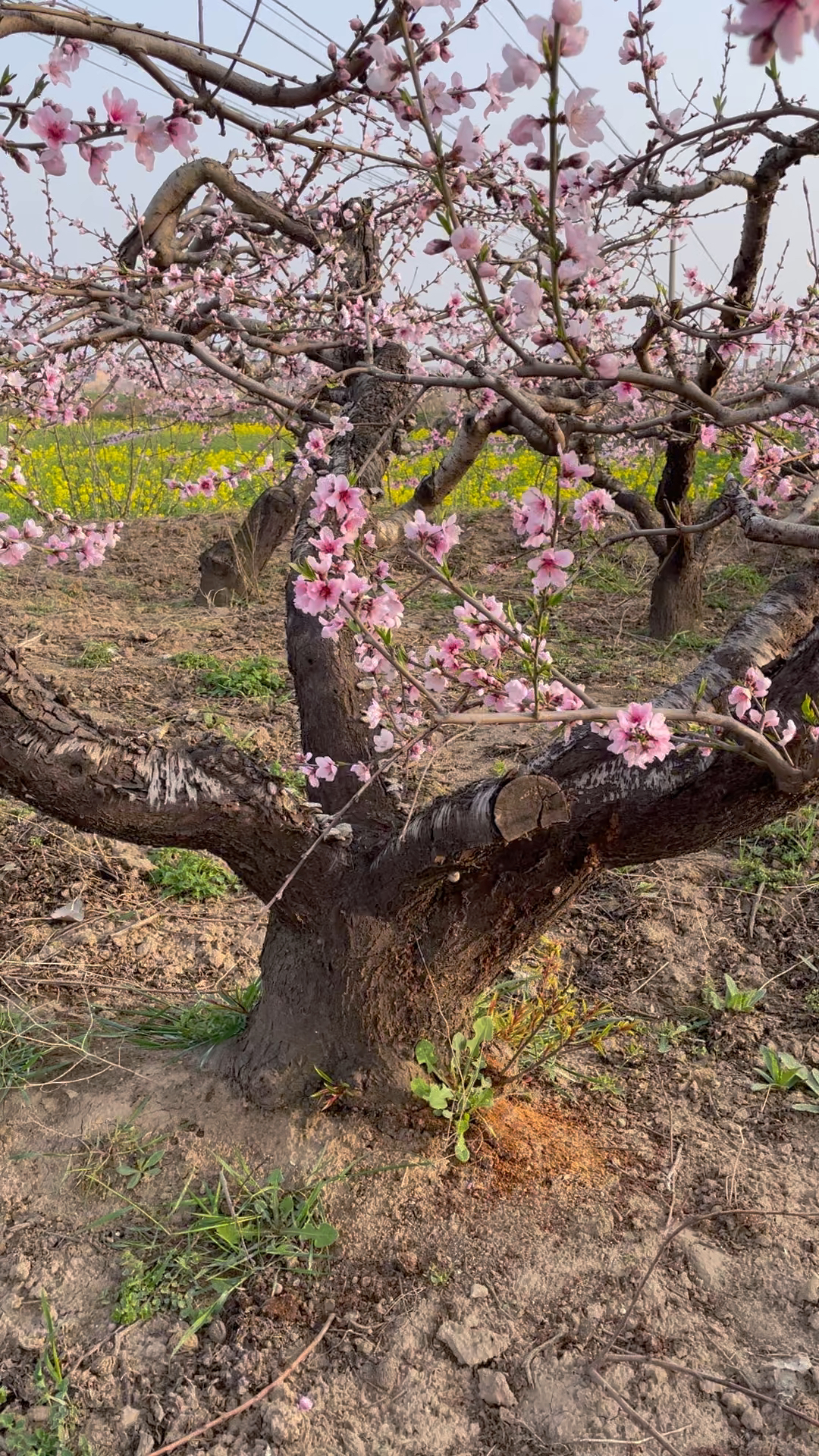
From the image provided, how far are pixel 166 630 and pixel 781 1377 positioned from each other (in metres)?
5.10

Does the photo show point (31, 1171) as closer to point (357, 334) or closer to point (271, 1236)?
point (271, 1236)

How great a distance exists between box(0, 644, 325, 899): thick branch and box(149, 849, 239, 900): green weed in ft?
3.91

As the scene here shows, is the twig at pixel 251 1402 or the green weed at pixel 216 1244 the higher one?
the green weed at pixel 216 1244

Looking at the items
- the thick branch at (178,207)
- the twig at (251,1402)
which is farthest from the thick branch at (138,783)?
the thick branch at (178,207)

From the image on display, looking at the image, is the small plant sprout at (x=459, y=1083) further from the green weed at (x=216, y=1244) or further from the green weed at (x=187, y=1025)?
the green weed at (x=187, y=1025)

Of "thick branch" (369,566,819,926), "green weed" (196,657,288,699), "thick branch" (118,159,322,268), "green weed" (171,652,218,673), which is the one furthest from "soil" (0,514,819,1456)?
"thick branch" (118,159,322,268)

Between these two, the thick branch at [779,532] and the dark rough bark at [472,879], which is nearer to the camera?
the thick branch at [779,532]

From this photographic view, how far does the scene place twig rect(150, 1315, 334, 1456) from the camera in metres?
1.61

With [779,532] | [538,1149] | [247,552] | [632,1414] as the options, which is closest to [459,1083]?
[538,1149]

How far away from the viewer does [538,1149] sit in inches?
86.1

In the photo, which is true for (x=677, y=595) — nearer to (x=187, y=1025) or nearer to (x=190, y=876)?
(x=190, y=876)

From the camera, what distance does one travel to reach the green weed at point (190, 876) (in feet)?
10.7

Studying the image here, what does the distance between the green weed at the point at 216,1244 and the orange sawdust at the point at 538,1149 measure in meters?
0.42

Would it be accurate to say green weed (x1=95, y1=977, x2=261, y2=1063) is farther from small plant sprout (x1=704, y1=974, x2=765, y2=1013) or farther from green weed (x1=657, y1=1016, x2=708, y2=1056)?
small plant sprout (x1=704, y1=974, x2=765, y2=1013)
